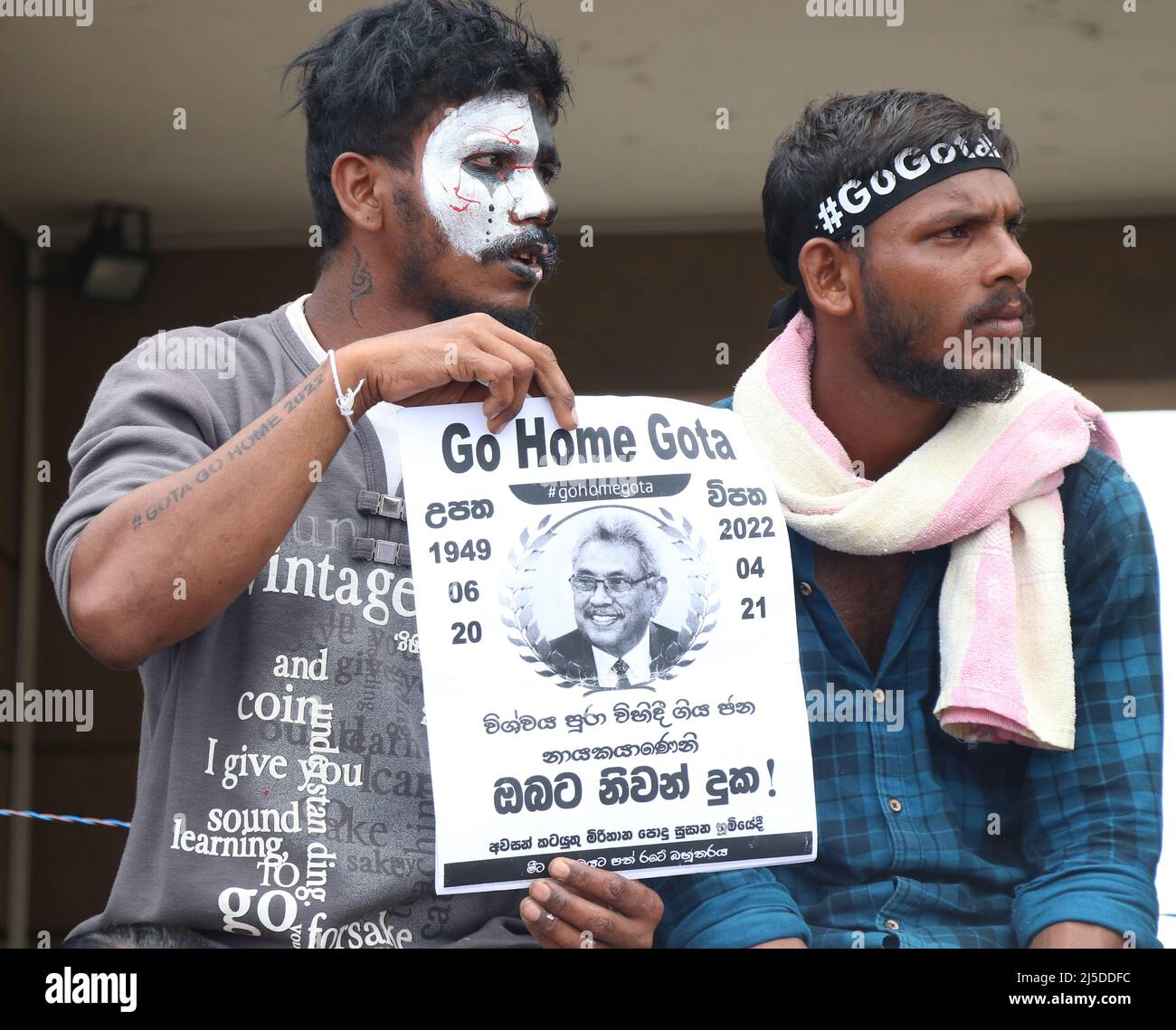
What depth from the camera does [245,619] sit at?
6.86ft

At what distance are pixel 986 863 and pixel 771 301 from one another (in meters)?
3.66

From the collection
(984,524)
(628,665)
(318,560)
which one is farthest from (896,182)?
(318,560)

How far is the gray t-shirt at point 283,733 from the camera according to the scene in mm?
1976

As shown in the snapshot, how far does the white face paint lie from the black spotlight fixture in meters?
3.63

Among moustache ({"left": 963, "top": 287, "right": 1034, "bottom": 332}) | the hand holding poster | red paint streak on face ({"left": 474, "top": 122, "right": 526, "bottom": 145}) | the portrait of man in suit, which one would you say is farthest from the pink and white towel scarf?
red paint streak on face ({"left": 474, "top": 122, "right": 526, "bottom": 145})

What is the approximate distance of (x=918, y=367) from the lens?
2395 mm

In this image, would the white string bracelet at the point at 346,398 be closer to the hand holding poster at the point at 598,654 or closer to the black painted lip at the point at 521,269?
the hand holding poster at the point at 598,654

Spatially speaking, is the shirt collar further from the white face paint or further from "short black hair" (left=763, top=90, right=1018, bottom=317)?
"short black hair" (left=763, top=90, right=1018, bottom=317)

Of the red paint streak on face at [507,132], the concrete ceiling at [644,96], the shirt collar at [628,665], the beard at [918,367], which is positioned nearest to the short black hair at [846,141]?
the beard at [918,367]

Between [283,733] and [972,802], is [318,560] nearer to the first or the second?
[283,733]

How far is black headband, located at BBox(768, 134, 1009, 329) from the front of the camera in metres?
2.40

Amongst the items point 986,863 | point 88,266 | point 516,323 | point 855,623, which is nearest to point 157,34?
point 88,266

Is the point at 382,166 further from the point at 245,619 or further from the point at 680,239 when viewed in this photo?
the point at 680,239

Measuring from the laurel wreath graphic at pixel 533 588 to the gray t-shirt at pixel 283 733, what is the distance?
0.68ft
